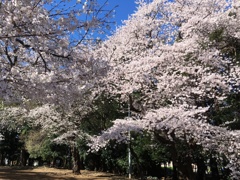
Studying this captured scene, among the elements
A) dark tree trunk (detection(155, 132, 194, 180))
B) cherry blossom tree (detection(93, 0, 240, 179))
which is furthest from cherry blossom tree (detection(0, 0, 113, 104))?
dark tree trunk (detection(155, 132, 194, 180))

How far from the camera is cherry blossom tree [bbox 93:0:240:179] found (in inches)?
385

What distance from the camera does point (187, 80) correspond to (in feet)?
35.6

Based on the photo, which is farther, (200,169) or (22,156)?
(22,156)

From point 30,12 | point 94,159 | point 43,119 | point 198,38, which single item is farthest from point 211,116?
point 94,159

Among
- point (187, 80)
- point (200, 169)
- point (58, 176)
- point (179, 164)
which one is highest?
point (187, 80)

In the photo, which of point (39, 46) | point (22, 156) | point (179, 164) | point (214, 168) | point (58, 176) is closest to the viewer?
point (39, 46)

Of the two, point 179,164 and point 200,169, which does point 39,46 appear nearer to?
point 179,164

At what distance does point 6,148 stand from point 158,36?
1176 inches

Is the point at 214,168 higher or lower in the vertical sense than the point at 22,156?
lower

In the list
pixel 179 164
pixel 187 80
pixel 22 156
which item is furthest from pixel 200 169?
pixel 22 156

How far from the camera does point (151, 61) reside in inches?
457

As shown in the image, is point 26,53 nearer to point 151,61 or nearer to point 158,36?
point 151,61

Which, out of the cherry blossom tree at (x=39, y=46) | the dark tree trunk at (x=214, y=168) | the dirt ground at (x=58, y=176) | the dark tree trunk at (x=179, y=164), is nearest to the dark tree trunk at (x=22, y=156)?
the dirt ground at (x=58, y=176)

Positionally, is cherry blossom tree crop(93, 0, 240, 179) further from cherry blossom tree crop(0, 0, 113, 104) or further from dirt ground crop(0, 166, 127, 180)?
dirt ground crop(0, 166, 127, 180)
